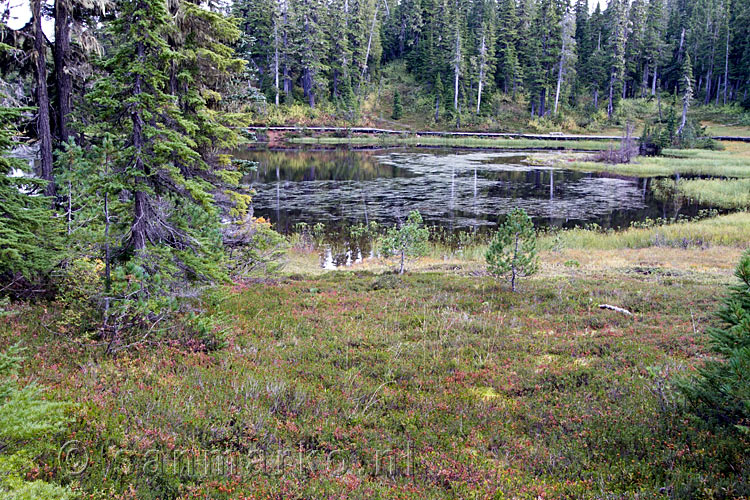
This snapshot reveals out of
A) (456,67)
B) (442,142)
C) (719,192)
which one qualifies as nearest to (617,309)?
(719,192)

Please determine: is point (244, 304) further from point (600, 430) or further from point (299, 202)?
point (299, 202)

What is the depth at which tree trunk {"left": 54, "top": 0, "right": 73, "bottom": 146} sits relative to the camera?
12.6 meters

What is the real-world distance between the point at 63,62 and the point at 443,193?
25467mm

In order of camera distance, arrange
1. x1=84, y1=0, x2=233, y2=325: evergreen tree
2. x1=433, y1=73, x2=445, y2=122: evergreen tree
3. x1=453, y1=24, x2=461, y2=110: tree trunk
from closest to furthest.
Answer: x1=84, y1=0, x2=233, y2=325: evergreen tree → x1=453, y1=24, x2=461, y2=110: tree trunk → x1=433, y1=73, x2=445, y2=122: evergreen tree

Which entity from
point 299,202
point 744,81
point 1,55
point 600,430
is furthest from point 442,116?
point 600,430

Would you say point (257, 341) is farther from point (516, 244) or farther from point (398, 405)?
point (516, 244)

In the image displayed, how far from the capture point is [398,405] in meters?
6.13

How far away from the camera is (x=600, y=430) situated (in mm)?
5367

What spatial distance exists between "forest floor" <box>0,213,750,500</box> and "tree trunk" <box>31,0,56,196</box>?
596cm

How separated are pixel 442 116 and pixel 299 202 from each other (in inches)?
2144

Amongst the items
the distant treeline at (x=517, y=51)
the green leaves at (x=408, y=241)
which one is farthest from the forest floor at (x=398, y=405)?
the distant treeline at (x=517, y=51)

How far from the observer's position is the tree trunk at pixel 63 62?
1256cm

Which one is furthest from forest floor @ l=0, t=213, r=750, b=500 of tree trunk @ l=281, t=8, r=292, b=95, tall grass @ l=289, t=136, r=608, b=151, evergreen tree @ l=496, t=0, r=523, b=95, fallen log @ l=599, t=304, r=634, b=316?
evergreen tree @ l=496, t=0, r=523, b=95

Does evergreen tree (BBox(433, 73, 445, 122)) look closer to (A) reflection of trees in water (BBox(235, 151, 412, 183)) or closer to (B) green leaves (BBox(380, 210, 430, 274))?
(A) reflection of trees in water (BBox(235, 151, 412, 183))
